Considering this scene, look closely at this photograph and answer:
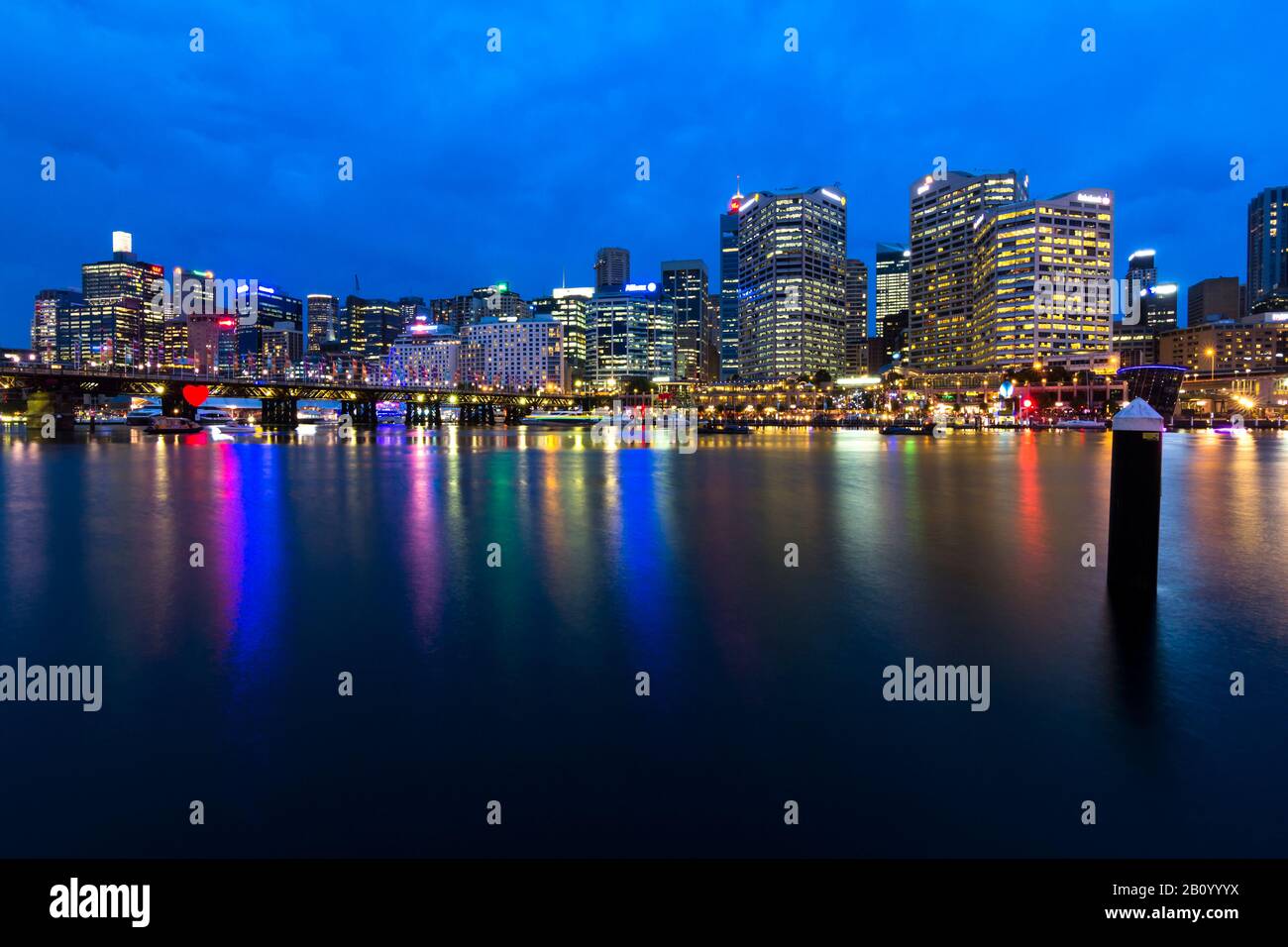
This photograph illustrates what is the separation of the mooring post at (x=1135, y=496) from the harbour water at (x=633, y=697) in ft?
2.32

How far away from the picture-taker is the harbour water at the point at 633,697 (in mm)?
6141

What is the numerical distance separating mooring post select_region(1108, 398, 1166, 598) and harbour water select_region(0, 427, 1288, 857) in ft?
2.32

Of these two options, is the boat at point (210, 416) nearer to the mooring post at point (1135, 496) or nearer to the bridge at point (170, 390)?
the bridge at point (170, 390)

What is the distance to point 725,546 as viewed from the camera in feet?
62.9

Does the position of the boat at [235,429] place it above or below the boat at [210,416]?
below

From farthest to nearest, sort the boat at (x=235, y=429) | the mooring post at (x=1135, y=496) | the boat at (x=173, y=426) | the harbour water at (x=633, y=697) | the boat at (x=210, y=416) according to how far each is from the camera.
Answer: the boat at (x=210, y=416) < the boat at (x=235, y=429) < the boat at (x=173, y=426) < the mooring post at (x=1135, y=496) < the harbour water at (x=633, y=697)

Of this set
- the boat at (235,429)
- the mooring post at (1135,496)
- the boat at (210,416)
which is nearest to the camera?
the mooring post at (1135,496)

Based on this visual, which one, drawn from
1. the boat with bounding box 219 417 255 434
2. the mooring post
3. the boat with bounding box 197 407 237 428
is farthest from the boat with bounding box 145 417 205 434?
the mooring post

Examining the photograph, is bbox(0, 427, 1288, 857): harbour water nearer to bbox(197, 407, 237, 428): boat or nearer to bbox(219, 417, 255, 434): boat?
bbox(219, 417, 255, 434): boat

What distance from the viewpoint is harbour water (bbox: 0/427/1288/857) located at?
6.14 m

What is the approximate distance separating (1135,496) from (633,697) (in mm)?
9349

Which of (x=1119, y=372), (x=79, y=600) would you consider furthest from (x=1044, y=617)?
(x=1119, y=372)

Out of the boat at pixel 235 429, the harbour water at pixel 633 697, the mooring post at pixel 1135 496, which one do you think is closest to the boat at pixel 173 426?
the boat at pixel 235 429
